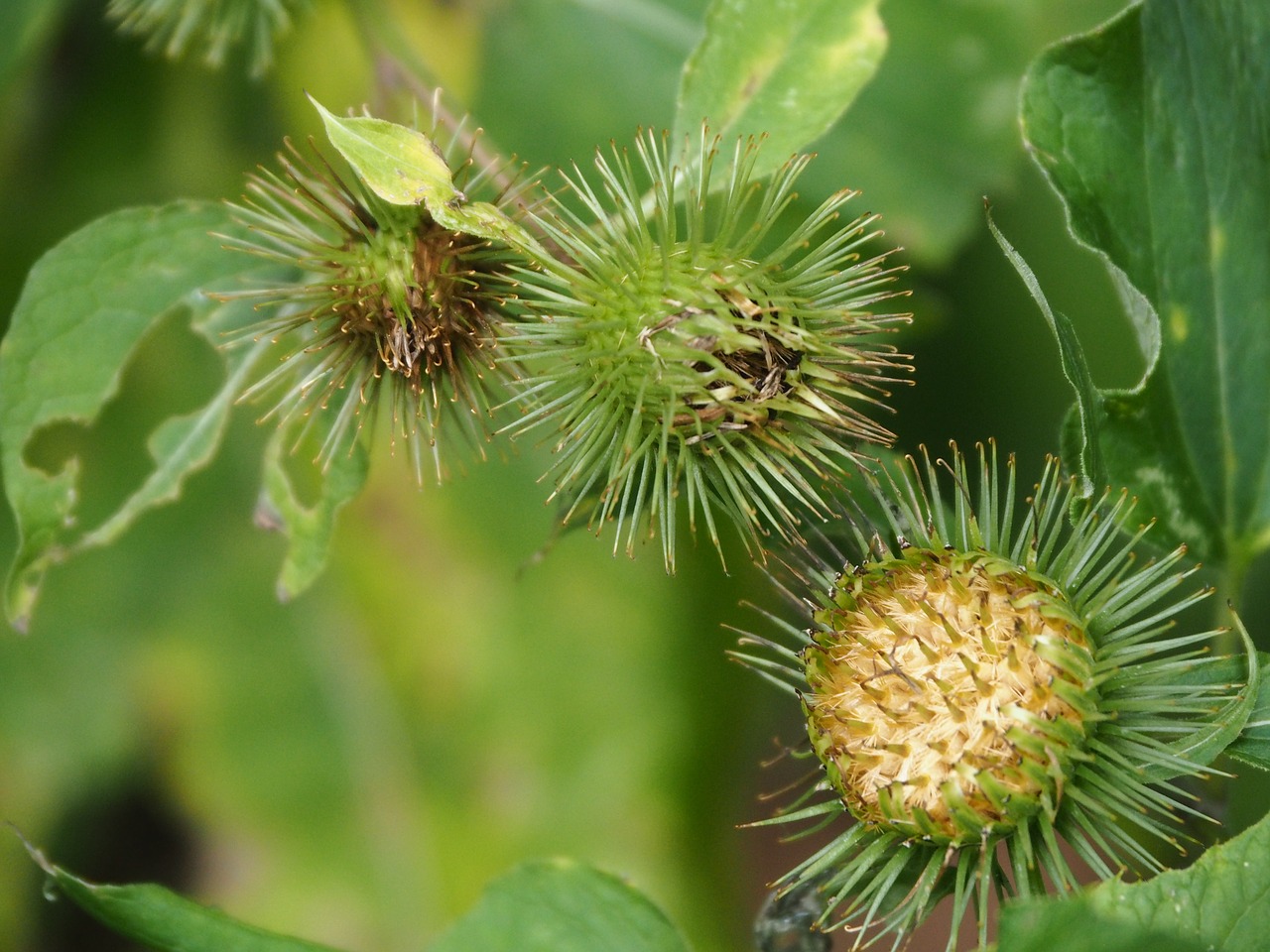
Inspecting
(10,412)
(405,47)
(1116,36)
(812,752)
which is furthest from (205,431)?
(1116,36)

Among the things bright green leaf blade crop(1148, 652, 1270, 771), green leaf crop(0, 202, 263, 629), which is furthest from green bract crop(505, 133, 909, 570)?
green leaf crop(0, 202, 263, 629)

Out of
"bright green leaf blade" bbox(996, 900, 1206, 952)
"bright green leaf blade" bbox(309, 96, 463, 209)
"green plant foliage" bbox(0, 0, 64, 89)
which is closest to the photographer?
"bright green leaf blade" bbox(996, 900, 1206, 952)

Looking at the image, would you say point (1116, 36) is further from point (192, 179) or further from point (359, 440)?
point (192, 179)

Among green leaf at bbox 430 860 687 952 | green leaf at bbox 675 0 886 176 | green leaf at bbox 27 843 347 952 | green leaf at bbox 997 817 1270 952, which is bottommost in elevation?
green leaf at bbox 27 843 347 952

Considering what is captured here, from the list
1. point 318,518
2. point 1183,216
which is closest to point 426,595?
point 318,518

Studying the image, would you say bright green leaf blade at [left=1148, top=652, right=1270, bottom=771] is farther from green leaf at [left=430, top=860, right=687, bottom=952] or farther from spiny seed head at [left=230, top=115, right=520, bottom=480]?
spiny seed head at [left=230, top=115, right=520, bottom=480]
